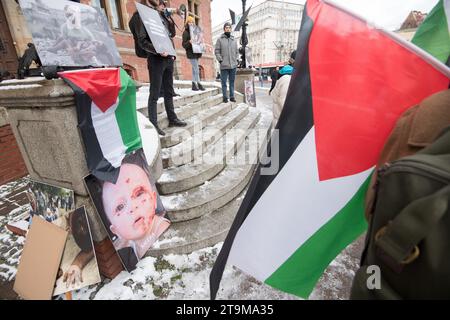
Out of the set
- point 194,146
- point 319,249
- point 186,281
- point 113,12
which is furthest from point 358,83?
point 113,12

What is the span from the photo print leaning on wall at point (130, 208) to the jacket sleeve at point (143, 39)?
1794 millimetres

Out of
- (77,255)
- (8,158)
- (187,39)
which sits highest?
(187,39)

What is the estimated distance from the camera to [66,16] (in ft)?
5.85

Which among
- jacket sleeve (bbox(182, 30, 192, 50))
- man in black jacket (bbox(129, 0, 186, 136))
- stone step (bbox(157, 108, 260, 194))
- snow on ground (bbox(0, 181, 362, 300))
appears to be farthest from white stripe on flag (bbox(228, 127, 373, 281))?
jacket sleeve (bbox(182, 30, 192, 50))

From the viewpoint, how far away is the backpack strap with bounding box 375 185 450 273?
2.06 ft

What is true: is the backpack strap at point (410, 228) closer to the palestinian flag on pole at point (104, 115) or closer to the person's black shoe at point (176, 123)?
the palestinian flag on pole at point (104, 115)

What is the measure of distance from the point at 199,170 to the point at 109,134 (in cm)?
147

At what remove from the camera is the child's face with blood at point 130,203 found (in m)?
2.00

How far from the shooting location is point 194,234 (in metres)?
2.59

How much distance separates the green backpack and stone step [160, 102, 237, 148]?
3.17m

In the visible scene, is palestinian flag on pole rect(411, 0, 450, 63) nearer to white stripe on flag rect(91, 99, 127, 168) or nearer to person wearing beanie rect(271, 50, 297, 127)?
person wearing beanie rect(271, 50, 297, 127)

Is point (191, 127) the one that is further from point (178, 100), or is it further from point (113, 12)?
point (113, 12)

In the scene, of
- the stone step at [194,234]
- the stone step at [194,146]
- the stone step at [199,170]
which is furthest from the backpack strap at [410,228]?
the stone step at [194,146]
